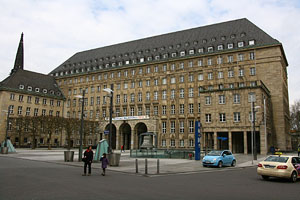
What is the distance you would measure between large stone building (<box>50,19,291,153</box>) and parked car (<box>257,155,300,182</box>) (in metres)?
25.9

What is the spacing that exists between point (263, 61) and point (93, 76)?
41.6 m

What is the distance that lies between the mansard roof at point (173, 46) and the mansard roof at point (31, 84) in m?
5.02

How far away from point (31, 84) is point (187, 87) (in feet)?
137

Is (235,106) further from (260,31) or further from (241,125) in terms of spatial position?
(260,31)

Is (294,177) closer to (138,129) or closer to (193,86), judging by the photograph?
(193,86)

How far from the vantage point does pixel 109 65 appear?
230 ft

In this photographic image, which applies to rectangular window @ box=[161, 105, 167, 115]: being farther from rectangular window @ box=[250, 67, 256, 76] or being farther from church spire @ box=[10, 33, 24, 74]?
church spire @ box=[10, 33, 24, 74]

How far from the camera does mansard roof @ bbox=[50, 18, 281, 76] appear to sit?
178 feet

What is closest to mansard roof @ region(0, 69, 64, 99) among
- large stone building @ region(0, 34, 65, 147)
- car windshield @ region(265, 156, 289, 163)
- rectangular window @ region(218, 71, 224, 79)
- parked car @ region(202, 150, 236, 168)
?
large stone building @ region(0, 34, 65, 147)

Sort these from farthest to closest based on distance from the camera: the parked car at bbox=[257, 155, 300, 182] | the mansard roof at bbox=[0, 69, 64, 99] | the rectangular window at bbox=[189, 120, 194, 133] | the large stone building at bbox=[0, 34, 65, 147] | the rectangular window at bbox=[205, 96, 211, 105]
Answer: the mansard roof at bbox=[0, 69, 64, 99] → the large stone building at bbox=[0, 34, 65, 147] → the rectangular window at bbox=[189, 120, 194, 133] → the rectangular window at bbox=[205, 96, 211, 105] → the parked car at bbox=[257, 155, 300, 182]

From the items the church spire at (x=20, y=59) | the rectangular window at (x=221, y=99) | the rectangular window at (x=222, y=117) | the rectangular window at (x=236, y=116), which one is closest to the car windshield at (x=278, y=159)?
the rectangular window at (x=236, y=116)

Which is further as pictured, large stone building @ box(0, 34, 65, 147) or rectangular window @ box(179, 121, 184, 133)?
large stone building @ box(0, 34, 65, 147)

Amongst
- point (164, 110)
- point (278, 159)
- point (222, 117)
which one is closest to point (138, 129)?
point (164, 110)

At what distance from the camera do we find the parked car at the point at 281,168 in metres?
14.0
